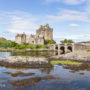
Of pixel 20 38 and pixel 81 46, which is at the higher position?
pixel 20 38

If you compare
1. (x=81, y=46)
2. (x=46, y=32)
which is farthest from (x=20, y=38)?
(x=81, y=46)

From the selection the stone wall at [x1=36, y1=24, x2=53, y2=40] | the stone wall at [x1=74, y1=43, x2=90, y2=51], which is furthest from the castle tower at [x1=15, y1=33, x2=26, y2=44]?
the stone wall at [x1=74, y1=43, x2=90, y2=51]

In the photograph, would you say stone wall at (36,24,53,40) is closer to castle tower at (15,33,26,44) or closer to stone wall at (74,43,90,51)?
castle tower at (15,33,26,44)

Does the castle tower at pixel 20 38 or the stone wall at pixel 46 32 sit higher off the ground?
the stone wall at pixel 46 32

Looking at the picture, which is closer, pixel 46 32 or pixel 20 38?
pixel 20 38

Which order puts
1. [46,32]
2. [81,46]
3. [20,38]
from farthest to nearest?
[46,32], [20,38], [81,46]

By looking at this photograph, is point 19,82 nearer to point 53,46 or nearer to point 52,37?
point 53,46

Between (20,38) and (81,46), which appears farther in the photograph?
(20,38)

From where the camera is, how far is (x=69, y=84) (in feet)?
58.9

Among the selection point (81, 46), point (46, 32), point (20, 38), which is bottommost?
point (81, 46)

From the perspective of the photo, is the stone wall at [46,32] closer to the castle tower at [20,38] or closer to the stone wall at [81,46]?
the castle tower at [20,38]

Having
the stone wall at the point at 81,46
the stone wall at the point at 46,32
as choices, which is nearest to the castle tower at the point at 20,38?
the stone wall at the point at 46,32

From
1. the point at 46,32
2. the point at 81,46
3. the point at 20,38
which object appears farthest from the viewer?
the point at 46,32

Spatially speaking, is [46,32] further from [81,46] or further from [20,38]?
[81,46]
